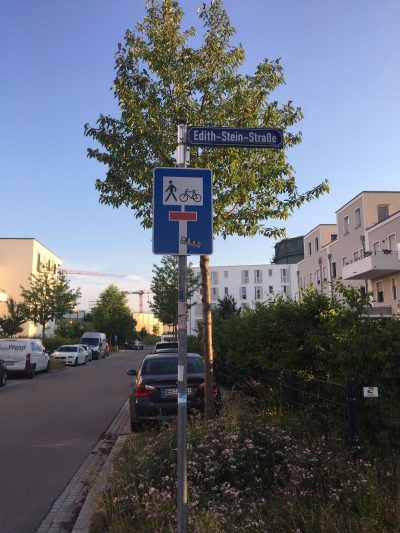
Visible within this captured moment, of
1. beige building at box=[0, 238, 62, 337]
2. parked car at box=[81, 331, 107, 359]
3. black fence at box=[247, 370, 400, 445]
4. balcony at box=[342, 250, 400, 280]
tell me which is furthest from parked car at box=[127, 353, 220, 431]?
beige building at box=[0, 238, 62, 337]

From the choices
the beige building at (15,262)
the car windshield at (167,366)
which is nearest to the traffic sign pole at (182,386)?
the car windshield at (167,366)

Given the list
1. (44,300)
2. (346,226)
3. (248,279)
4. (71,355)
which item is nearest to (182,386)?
(71,355)

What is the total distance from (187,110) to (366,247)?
3755cm

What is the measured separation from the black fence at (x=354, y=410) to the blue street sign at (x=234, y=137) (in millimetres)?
2717

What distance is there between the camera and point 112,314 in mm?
78500

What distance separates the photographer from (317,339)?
24.0 feet

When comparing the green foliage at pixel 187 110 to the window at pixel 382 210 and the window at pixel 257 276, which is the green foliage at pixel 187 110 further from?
the window at pixel 257 276

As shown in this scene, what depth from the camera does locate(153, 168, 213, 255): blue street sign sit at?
398 centimetres

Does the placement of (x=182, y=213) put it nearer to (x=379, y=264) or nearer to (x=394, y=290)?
(x=379, y=264)

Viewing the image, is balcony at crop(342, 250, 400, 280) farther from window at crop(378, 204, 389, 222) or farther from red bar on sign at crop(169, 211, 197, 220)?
red bar on sign at crop(169, 211, 197, 220)

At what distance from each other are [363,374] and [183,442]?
2874 mm

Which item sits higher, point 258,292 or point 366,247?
point 258,292

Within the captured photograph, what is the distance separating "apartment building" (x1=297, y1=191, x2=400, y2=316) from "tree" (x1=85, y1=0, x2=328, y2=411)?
26.2 meters

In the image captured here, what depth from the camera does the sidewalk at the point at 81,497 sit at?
5008 mm
